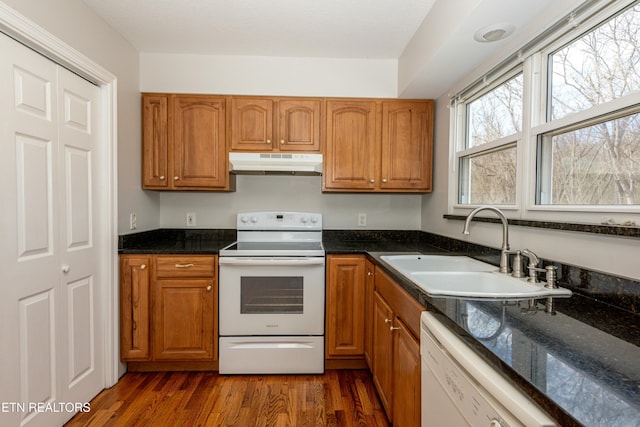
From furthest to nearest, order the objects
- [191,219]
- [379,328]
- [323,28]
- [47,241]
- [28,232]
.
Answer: [191,219]
[323,28]
[379,328]
[47,241]
[28,232]

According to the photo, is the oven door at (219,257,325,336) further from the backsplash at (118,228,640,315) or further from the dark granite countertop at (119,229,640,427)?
the dark granite countertop at (119,229,640,427)

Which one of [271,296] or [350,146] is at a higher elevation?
[350,146]

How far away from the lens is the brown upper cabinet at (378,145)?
262cm

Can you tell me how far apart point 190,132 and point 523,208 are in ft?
7.62

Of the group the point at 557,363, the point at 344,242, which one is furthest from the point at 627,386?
the point at 344,242

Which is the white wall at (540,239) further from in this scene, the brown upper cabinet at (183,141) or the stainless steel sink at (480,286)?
the brown upper cabinet at (183,141)

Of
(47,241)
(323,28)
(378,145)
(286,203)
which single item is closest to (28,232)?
(47,241)

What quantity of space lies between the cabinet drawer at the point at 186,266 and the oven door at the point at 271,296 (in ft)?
0.30

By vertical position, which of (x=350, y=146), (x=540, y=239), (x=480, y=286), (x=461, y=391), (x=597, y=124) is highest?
(x=350, y=146)

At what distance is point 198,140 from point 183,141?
0.38 ft

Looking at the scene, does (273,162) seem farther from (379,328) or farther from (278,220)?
(379,328)

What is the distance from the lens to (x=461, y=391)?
0.87m

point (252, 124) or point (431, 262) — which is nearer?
point (431, 262)

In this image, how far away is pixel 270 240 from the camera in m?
2.79
